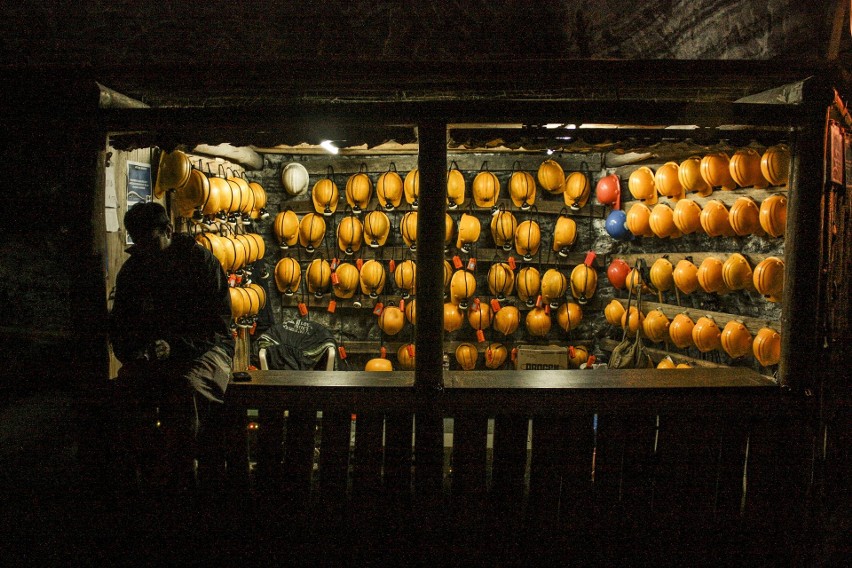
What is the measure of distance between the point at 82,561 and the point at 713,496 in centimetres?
571

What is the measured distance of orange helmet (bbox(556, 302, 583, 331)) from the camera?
28.7 feet

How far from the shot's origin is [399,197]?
8266 millimetres

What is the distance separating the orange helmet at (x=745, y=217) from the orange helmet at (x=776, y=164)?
585mm

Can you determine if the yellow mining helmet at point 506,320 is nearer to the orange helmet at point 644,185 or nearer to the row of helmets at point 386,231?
the row of helmets at point 386,231

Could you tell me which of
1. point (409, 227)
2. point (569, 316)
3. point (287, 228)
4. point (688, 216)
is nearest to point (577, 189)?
point (688, 216)

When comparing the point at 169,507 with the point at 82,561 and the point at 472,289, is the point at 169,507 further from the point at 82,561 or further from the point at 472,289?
the point at 472,289

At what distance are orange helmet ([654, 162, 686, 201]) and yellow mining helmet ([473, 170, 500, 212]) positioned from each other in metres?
2.46

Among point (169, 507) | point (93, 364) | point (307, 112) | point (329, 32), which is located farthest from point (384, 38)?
point (169, 507)

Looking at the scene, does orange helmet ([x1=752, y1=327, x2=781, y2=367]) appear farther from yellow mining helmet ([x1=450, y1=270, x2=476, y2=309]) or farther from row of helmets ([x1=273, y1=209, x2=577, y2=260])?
yellow mining helmet ([x1=450, y1=270, x2=476, y2=309])

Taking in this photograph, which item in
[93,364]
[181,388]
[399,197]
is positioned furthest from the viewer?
[399,197]

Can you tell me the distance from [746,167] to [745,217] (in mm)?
645

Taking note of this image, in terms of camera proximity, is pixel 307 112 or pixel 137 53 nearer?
pixel 307 112

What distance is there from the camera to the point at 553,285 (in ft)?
28.0

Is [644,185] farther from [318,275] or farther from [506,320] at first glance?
[318,275]
